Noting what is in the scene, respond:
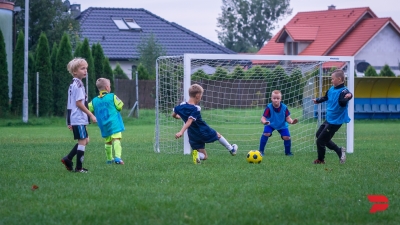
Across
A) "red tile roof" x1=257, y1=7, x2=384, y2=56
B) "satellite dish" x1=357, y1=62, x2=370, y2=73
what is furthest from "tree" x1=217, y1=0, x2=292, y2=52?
"satellite dish" x1=357, y1=62, x2=370, y2=73

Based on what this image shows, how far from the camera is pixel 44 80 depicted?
90.2 feet

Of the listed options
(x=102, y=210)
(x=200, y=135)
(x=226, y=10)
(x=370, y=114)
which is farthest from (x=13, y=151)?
(x=226, y=10)

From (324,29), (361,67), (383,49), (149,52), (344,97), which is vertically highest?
(324,29)

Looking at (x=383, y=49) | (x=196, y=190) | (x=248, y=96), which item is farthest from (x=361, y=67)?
(x=196, y=190)

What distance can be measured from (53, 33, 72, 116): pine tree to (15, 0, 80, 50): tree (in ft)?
41.4

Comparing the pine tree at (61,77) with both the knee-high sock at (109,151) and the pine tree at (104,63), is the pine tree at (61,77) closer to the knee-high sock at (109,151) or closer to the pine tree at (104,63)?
the pine tree at (104,63)

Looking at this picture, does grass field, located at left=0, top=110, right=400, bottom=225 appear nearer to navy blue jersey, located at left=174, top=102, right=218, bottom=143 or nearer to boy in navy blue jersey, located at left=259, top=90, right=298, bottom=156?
navy blue jersey, located at left=174, top=102, right=218, bottom=143

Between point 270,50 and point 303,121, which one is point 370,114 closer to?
point 303,121

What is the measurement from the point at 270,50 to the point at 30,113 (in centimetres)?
2679

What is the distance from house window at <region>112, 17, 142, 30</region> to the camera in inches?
1882

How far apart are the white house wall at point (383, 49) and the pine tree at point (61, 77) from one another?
24.0 m

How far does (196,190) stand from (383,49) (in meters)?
41.7

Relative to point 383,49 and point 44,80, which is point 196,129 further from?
point 383,49

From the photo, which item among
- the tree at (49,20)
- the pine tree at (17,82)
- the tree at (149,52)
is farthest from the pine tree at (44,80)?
the tree at (149,52)
